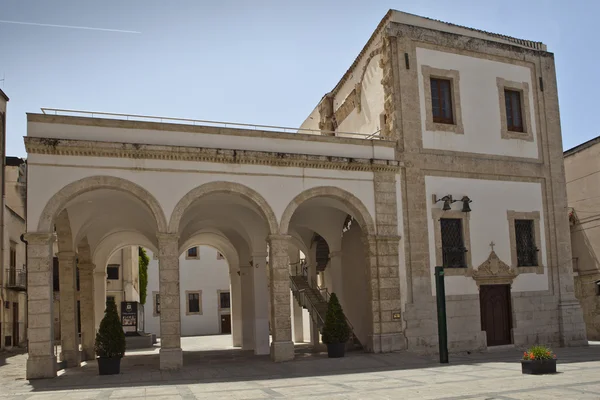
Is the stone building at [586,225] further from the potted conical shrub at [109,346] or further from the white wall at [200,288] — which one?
the white wall at [200,288]

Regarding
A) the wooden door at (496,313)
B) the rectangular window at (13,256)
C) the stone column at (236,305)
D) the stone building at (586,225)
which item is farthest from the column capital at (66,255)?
the stone building at (586,225)

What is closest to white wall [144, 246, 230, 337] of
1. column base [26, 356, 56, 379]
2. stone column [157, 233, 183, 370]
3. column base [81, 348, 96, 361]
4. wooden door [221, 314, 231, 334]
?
wooden door [221, 314, 231, 334]

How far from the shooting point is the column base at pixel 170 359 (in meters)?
15.3

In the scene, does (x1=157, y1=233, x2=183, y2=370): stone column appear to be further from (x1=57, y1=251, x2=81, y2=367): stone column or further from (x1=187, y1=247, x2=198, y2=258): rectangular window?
(x1=187, y1=247, x2=198, y2=258): rectangular window

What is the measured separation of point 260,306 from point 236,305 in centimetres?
443

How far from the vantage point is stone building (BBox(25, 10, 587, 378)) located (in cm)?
1576

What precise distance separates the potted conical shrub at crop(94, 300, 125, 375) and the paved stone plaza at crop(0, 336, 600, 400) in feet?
1.13

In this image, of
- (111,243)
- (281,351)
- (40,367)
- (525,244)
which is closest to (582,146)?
(525,244)

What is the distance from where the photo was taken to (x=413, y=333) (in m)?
18.2

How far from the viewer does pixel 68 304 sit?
59.4 ft

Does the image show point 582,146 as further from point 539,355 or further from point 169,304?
point 169,304

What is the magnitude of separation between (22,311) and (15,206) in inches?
188

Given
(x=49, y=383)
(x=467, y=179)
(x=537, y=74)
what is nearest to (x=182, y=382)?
(x=49, y=383)

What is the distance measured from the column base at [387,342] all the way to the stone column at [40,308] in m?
8.18
